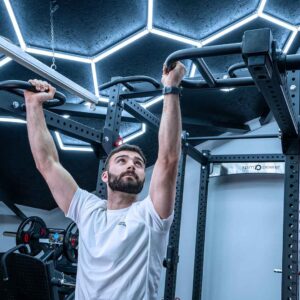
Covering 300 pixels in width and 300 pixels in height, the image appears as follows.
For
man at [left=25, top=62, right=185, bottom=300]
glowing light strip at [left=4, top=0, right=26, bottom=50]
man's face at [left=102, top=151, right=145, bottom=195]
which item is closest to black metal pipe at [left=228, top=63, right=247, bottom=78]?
A: man at [left=25, top=62, right=185, bottom=300]

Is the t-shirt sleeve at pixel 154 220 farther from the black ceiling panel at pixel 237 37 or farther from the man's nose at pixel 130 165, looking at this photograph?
the black ceiling panel at pixel 237 37

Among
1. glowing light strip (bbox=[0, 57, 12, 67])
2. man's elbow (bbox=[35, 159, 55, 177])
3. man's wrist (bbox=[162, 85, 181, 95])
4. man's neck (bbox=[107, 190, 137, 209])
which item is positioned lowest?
man's neck (bbox=[107, 190, 137, 209])

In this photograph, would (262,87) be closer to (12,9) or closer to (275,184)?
(12,9)

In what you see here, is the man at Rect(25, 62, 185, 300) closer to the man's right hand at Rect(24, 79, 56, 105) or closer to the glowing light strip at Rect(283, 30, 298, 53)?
the man's right hand at Rect(24, 79, 56, 105)

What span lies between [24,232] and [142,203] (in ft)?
8.99

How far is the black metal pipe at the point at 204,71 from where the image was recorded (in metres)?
1.46

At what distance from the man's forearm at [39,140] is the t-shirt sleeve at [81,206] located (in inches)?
8.2

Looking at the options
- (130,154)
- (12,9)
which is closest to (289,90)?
(130,154)

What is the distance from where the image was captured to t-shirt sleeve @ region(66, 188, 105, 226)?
59.6 inches

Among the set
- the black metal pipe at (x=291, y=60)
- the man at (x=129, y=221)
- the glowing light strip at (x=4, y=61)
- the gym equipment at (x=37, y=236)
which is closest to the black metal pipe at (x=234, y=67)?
the black metal pipe at (x=291, y=60)

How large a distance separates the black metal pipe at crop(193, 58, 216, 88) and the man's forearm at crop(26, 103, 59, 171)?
0.73 meters

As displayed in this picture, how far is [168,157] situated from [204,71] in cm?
42

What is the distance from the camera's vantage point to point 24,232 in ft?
12.5

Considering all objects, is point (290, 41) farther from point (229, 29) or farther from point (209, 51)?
point (209, 51)
